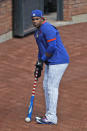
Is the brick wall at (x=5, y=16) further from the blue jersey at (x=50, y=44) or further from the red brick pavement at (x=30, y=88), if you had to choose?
the blue jersey at (x=50, y=44)

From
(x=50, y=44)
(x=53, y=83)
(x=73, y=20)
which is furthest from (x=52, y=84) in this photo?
(x=73, y=20)

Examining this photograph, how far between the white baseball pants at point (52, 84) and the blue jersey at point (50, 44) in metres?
0.11

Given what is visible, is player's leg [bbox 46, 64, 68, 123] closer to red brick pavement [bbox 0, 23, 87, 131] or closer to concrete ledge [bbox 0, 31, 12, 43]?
red brick pavement [bbox 0, 23, 87, 131]

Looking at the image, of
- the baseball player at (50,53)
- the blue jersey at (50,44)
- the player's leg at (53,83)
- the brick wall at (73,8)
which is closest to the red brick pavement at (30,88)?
the player's leg at (53,83)

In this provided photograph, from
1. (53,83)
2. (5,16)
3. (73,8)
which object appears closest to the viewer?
(53,83)

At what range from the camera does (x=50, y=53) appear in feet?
19.8

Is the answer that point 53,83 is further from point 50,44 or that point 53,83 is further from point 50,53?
point 50,44

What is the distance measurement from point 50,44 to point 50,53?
177 millimetres

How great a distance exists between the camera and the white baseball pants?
6203 millimetres

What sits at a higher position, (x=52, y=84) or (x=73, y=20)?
(x=52, y=84)

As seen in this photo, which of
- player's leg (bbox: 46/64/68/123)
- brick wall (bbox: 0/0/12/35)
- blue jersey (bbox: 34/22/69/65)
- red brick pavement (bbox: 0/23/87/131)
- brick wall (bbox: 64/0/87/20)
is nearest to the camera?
blue jersey (bbox: 34/22/69/65)

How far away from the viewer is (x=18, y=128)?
639cm

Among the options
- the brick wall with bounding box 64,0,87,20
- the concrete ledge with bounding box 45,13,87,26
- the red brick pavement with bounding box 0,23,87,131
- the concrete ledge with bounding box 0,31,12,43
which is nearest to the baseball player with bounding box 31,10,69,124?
the red brick pavement with bounding box 0,23,87,131

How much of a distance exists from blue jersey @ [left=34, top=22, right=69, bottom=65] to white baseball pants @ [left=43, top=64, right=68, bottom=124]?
115 mm
